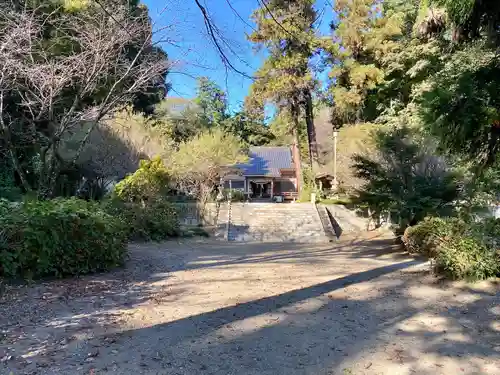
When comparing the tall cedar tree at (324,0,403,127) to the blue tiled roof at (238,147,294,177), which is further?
the blue tiled roof at (238,147,294,177)

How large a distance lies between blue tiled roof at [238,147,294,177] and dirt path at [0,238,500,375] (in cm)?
2846

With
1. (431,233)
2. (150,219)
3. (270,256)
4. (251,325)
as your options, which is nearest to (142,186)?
(150,219)

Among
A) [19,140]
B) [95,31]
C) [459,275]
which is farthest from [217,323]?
[19,140]

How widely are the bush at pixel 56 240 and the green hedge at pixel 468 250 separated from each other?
17.4ft

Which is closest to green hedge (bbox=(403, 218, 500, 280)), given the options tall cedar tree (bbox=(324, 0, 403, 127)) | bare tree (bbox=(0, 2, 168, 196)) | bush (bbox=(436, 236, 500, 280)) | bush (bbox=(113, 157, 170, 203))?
bush (bbox=(436, 236, 500, 280))

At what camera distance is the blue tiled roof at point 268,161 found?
35.3m

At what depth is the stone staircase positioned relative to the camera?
15.3 metres

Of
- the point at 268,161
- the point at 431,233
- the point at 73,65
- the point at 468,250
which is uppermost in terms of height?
the point at 268,161

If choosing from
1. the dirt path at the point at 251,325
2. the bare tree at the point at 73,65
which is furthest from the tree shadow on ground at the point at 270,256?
the bare tree at the point at 73,65

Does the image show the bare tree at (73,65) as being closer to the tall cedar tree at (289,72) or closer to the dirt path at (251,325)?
the dirt path at (251,325)

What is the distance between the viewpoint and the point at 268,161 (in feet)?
121

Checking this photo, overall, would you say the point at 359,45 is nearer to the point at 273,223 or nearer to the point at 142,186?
the point at 273,223

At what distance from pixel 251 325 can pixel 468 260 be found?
3778 millimetres

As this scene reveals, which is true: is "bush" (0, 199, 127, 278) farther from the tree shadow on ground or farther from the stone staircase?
the stone staircase
